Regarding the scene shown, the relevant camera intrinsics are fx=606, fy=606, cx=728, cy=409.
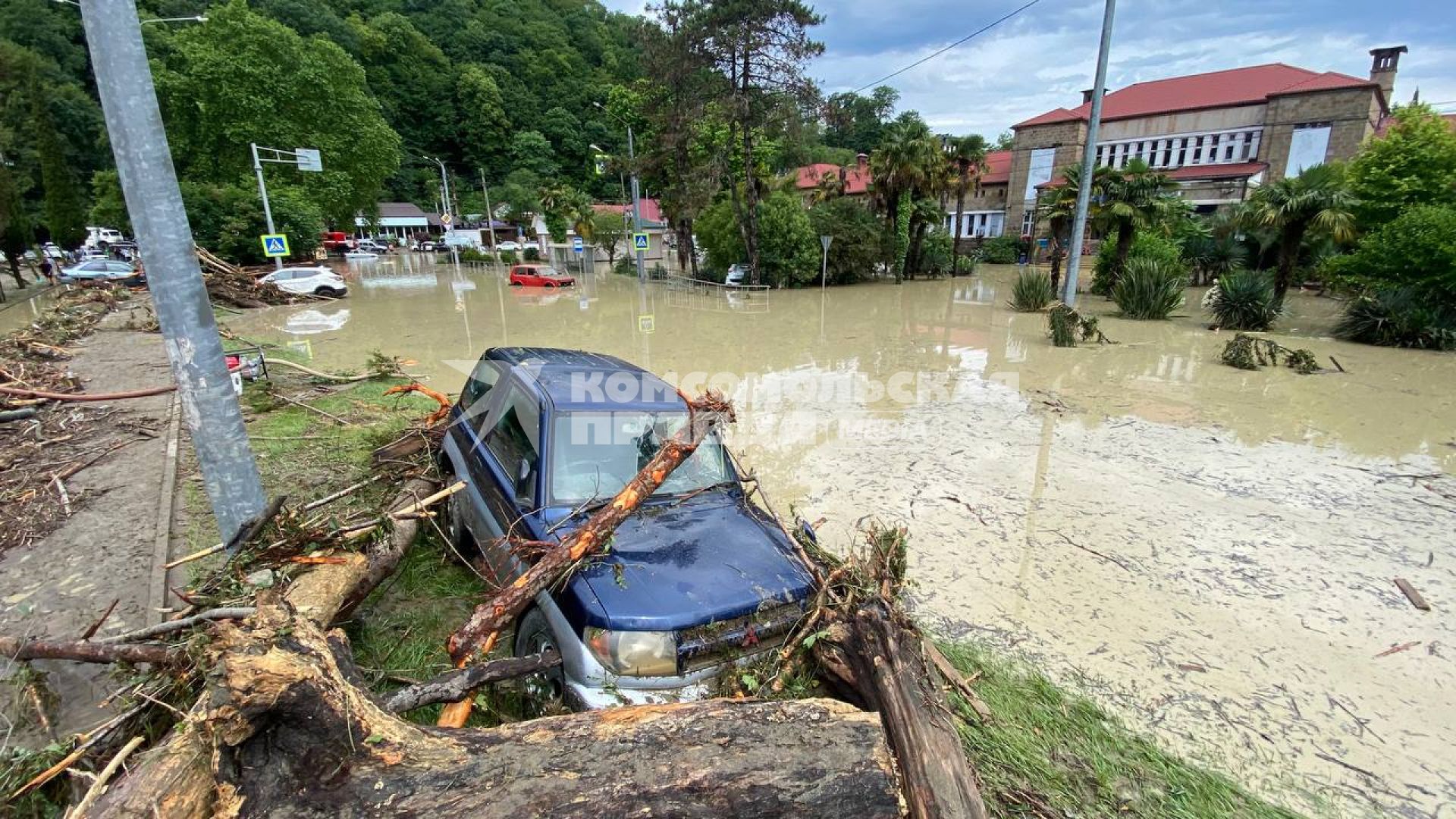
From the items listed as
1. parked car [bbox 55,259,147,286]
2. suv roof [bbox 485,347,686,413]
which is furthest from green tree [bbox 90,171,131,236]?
suv roof [bbox 485,347,686,413]

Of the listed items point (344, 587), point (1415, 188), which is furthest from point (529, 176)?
point (344, 587)

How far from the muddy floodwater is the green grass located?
10.3 inches

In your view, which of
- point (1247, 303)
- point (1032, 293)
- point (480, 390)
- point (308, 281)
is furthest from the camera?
point (308, 281)

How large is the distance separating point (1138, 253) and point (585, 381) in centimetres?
2645

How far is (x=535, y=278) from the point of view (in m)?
29.0

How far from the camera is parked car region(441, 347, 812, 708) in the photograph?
2910mm

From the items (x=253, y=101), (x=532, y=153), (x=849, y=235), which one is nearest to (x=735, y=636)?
(x=849, y=235)

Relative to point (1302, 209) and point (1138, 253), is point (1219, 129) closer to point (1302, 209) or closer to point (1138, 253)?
point (1138, 253)

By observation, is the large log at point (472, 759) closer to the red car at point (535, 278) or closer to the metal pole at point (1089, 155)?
the metal pole at point (1089, 155)

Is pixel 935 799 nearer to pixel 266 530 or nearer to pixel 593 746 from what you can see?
pixel 593 746

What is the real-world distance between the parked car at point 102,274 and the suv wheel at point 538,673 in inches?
1301

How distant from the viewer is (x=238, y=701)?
1.93 m

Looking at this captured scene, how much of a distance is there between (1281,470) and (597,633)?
8.75 m

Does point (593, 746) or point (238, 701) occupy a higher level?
point (238, 701)
